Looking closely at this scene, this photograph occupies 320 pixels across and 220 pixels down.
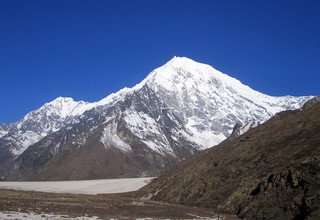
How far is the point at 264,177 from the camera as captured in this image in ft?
245

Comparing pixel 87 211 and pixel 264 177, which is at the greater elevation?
pixel 264 177

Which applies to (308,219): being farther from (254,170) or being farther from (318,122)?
(318,122)

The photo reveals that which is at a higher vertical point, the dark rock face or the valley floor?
the dark rock face

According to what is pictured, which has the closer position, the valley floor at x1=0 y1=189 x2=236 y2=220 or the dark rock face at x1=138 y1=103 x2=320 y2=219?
the valley floor at x1=0 y1=189 x2=236 y2=220

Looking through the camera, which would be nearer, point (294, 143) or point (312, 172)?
point (312, 172)

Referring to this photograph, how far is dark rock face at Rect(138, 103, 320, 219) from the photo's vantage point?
2377 inches

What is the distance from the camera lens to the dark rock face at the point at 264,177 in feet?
198

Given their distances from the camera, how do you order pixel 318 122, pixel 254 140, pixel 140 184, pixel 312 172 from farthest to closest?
1. pixel 140 184
2. pixel 254 140
3. pixel 318 122
4. pixel 312 172

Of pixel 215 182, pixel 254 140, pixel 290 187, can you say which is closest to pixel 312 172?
pixel 290 187

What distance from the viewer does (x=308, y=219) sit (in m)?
50.7

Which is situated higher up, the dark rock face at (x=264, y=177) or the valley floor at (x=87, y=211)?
the dark rock face at (x=264, y=177)

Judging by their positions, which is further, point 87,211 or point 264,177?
point 264,177

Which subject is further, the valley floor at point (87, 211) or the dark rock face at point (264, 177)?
the dark rock face at point (264, 177)

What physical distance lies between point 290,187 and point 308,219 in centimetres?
1238
